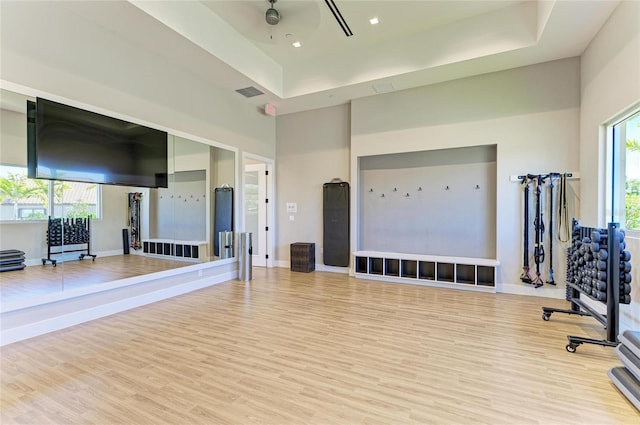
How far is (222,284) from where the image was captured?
18.4ft

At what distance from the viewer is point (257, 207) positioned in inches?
294

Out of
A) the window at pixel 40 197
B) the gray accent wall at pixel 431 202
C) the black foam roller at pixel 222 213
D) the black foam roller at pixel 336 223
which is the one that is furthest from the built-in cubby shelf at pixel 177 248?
the gray accent wall at pixel 431 202

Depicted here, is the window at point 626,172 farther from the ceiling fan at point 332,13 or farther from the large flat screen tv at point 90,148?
the large flat screen tv at point 90,148

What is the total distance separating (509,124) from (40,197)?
22.7 feet

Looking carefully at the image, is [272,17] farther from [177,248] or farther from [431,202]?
[431,202]

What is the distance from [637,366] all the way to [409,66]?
4.79 m

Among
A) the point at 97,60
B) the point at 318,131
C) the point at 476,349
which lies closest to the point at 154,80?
the point at 97,60

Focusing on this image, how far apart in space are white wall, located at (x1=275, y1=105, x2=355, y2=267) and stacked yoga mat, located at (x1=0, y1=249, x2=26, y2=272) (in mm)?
4771

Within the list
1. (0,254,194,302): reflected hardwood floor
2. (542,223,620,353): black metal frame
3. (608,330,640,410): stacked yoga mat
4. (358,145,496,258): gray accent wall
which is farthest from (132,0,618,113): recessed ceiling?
(608,330,640,410): stacked yoga mat

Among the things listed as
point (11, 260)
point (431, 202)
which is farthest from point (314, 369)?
point (431, 202)

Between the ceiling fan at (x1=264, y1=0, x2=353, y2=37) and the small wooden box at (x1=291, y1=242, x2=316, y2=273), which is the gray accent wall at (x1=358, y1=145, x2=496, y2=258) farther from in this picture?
the ceiling fan at (x1=264, y1=0, x2=353, y2=37)

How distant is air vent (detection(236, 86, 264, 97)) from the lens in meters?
5.72

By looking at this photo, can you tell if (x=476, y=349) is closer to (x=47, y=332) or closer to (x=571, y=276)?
(x=571, y=276)

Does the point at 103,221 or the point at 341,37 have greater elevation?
the point at 341,37
